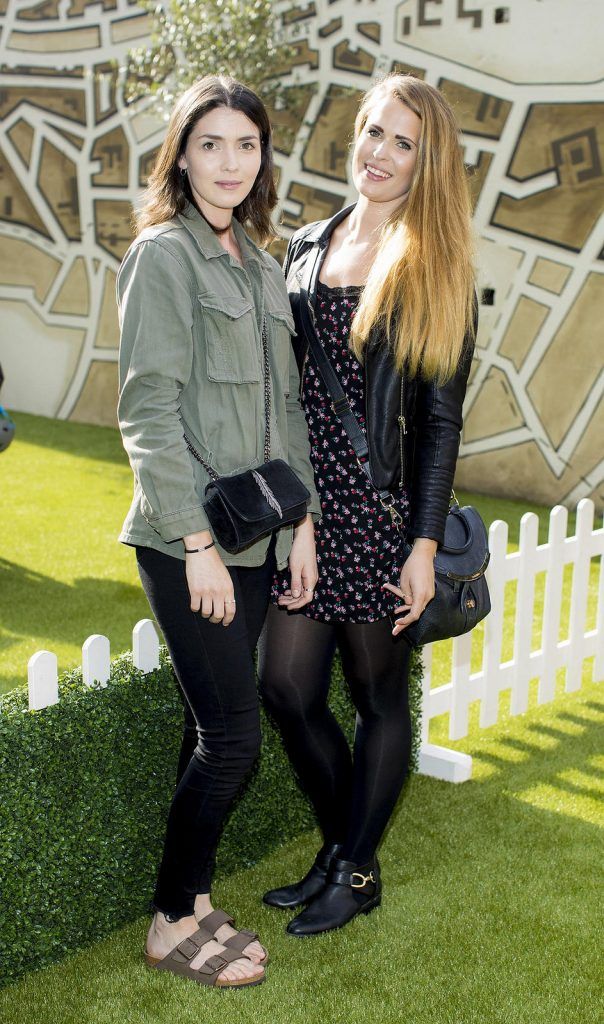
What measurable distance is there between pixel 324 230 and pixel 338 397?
19.2 inches

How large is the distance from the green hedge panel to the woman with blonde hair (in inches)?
14.7

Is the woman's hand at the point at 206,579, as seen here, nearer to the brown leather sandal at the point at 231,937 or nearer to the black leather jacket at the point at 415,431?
the black leather jacket at the point at 415,431

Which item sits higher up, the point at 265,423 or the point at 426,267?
the point at 426,267

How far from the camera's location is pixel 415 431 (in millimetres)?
2682

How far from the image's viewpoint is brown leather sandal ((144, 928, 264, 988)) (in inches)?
103

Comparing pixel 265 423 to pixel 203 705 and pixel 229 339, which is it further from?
pixel 203 705

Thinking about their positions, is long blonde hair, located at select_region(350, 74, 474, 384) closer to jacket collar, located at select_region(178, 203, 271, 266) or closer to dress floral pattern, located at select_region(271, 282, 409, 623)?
dress floral pattern, located at select_region(271, 282, 409, 623)

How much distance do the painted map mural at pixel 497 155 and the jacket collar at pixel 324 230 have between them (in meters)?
5.21

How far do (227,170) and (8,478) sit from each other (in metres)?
6.70

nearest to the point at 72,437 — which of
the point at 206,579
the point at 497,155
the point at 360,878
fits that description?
Answer: the point at 497,155

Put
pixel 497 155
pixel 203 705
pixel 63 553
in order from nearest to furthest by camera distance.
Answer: pixel 203 705 → pixel 63 553 → pixel 497 155

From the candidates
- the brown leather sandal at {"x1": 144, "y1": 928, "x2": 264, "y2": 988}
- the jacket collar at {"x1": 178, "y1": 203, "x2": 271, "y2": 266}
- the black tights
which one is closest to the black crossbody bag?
the black tights

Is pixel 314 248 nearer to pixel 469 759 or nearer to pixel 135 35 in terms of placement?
pixel 469 759

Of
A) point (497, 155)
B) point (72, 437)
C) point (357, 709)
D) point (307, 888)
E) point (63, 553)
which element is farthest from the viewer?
point (72, 437)
